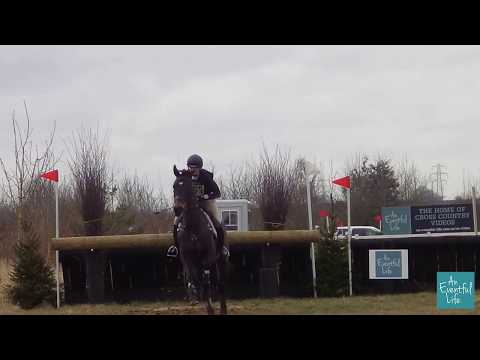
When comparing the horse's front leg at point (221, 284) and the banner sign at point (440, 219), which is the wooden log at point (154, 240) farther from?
the banner sign at point (440, 219)

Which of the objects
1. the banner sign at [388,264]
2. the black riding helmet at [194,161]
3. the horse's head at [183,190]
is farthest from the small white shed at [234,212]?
the horse's head at [183,190]

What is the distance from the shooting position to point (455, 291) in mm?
11719

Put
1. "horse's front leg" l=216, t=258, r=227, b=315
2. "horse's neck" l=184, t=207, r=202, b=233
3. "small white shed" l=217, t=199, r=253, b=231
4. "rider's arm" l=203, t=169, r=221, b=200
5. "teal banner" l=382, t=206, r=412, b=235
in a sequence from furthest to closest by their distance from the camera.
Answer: "small white shed" l=217, t=199, r=253, b=231 → "teal banner" l=382, t=206, r=412, b=235 → "horse's front leg" l=216, t=258, r=227, b=315 → "rider's arm" l=203, t=169, r=221, b=200 → "horse's neck" l=184, t=207, r=202, b=233

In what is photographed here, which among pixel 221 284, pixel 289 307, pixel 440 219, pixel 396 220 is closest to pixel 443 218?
pixel 440 219

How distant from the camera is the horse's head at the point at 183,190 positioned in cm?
1073

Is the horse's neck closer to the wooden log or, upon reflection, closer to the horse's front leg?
the horse's front leg

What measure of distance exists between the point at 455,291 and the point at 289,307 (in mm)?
3398

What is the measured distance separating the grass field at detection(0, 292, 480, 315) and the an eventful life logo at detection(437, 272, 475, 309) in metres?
0.14

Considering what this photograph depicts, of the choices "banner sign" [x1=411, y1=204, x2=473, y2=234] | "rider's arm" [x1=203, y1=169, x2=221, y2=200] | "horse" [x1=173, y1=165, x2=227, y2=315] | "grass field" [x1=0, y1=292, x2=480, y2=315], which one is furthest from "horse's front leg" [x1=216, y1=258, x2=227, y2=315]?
"banner sign" [x1=411, y1=204, x2=473, y2=234]

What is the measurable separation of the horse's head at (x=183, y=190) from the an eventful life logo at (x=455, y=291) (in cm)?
444

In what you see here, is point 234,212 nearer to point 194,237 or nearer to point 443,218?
point 443,218

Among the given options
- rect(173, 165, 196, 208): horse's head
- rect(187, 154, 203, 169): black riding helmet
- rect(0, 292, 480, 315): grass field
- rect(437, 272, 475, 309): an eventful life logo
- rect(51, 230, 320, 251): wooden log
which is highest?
rect(187, 154, 203, 169): black riding helmet

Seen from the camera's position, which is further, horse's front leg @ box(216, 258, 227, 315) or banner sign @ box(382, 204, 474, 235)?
banner sign @ box(382, 204, 474, 235)

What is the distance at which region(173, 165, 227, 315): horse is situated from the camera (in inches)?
425
